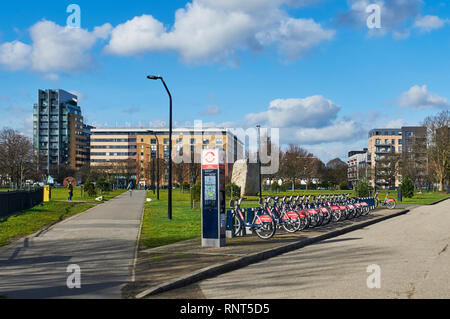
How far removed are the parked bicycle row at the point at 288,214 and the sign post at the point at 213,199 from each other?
158 cm

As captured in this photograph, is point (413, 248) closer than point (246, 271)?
No

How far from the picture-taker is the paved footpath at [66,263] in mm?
7559

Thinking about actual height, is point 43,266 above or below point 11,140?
below

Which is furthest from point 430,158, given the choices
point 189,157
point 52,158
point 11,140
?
point 52,158

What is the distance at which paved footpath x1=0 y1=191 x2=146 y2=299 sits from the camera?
7559mm

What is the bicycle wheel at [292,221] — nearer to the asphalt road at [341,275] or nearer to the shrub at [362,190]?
the asphalt road at [341,275]

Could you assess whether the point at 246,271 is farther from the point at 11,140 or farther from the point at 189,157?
the point at 189,157

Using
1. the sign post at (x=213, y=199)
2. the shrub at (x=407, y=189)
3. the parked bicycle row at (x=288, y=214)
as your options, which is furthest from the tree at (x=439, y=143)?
the sign post at (x=213, y=199)

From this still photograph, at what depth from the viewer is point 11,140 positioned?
77562 millimetres

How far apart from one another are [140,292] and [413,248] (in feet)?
27.4

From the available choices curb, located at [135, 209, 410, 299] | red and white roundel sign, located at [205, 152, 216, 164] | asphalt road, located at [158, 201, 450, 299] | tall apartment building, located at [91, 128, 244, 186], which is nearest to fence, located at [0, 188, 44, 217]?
red and white roundel sign, located at [205, 152, 216, 164]

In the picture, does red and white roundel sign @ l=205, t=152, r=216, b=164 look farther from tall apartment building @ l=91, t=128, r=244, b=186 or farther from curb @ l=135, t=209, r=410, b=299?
tall apartment building @ l=91, t=128, r=244, b=186

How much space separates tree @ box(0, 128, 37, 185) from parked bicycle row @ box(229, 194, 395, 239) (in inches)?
2461
